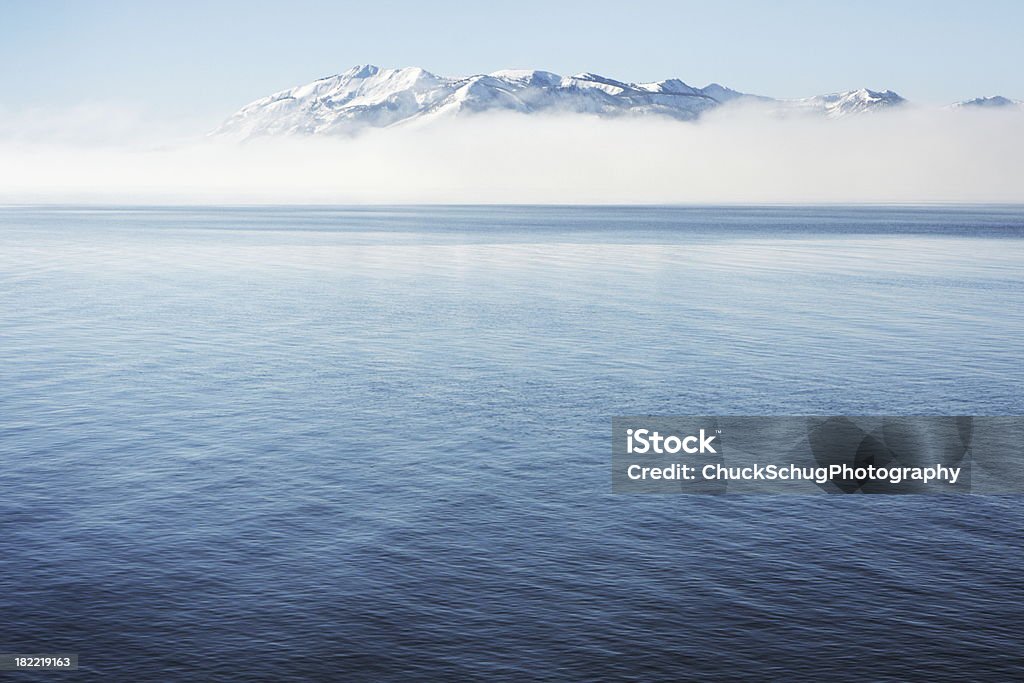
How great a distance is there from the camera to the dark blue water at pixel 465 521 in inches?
1599

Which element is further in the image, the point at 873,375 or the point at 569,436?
the point at 873,375

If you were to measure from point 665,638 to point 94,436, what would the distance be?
44.1m

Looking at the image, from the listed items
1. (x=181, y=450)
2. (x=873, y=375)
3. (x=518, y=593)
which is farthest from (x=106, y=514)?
(x=873, y=375)

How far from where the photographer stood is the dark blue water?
40.6m

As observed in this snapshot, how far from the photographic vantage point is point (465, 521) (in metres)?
54.0

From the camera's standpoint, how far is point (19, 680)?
38375 mm

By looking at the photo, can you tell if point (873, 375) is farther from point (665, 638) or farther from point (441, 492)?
point (665, 638)

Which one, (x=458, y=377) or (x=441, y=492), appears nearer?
(x=441, y=492)

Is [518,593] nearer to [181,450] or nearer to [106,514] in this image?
[106,514]

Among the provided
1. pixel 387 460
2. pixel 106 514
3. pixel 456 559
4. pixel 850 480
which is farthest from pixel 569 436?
pixel 106 514

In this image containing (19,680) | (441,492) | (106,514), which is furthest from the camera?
(441,492)

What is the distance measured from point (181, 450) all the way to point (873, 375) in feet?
180

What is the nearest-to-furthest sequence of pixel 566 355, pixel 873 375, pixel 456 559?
pixel 456 559 → pixel 873 375 → pixel 566 355

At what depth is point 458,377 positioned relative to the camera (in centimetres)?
8975
